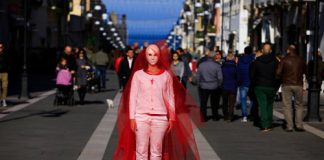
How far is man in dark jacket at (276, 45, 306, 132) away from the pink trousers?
9380mm

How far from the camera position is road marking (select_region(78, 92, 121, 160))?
13984 mm

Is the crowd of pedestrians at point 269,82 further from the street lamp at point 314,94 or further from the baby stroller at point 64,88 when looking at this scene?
the baby stroller at point 64,88

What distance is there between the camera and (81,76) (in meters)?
27.8

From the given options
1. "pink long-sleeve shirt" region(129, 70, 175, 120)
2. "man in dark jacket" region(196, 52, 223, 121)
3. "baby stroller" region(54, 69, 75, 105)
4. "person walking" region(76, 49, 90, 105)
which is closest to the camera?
"pink long-sleeve shirt" region(129, 70, 175, 120)

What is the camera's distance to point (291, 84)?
19.1 metres

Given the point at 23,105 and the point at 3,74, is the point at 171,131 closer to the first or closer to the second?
the point at 3,74

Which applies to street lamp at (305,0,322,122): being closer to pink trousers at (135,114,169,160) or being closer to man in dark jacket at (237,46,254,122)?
man in dark jacket at (237,46,254,122)

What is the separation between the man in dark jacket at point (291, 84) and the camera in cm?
1908

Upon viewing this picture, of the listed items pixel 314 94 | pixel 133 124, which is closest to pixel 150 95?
pixel 133 124

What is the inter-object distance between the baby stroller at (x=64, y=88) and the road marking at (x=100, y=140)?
3.15 metres

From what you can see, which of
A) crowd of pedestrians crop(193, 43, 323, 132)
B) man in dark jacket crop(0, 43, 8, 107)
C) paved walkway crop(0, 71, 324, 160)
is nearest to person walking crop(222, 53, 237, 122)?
crowd of pedestrians crop(193, 43, 323, 132)

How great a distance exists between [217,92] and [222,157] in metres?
7.74

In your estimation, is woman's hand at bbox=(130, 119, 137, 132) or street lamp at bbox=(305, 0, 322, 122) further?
street lamp at bbox=(305, 0, 322, 122)

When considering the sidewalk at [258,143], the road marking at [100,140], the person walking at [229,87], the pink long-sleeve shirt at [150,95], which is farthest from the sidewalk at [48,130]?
the pink long-sleeve shirt at [150,95]
